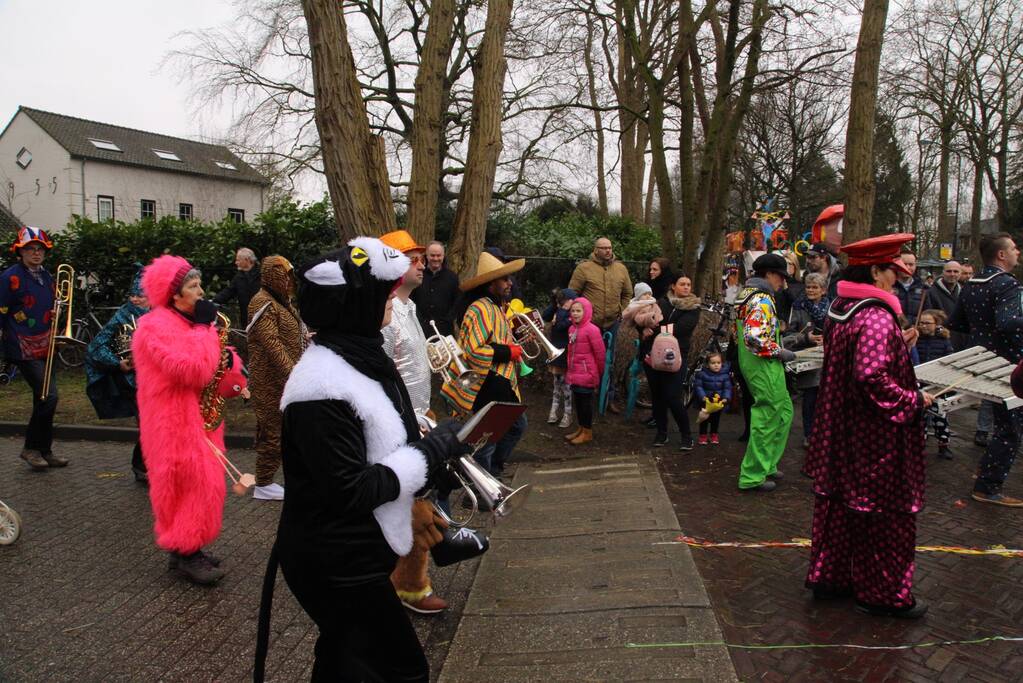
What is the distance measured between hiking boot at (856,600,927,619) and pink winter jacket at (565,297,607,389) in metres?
4.16

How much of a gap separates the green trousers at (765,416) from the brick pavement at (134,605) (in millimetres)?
2540

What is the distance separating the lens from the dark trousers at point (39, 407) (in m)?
6.66

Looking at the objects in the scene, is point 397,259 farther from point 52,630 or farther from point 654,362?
point 654,362

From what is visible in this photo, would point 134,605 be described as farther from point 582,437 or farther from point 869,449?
point 582,437

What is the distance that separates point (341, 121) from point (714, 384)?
181 inches

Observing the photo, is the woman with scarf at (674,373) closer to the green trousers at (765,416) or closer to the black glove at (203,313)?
the green trousers at (765,416)

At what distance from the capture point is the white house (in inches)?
1601

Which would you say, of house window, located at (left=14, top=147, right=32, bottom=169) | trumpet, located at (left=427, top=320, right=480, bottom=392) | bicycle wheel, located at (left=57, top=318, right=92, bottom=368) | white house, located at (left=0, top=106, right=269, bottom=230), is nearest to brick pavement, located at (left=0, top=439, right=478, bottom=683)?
trumpet, located at (left=427, top=320, right=480, bottom=392)

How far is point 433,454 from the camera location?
243 centimetres

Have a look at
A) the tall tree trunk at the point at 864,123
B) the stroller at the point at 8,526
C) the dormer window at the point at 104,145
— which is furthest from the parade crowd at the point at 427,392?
the dormer window at the point at 104,145

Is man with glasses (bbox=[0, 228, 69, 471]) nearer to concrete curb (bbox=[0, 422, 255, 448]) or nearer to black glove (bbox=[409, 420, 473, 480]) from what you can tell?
concrete curb (bbox=[0, 422, 255, 448])

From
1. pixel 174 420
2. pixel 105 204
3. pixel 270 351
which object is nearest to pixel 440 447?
pixel 174 420

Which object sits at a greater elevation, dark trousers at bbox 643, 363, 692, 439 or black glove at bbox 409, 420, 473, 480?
black glove at bbox 409, 420, 473, 480

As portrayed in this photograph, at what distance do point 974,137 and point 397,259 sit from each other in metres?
30.9
